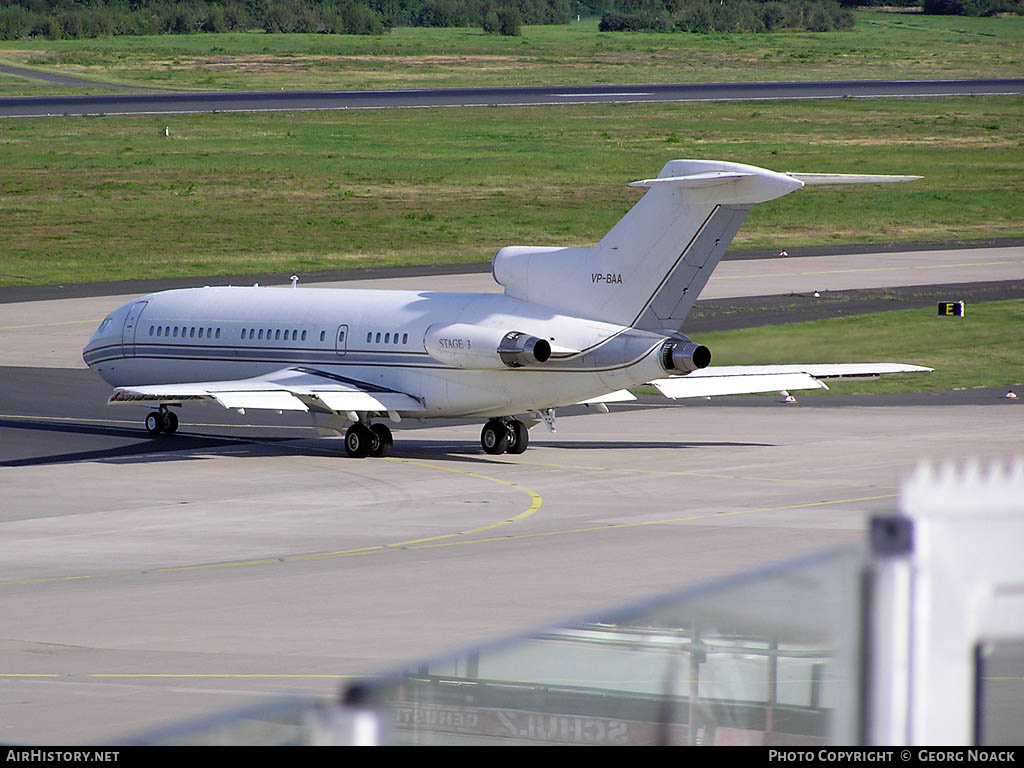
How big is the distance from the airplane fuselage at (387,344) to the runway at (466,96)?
90894 millimetres

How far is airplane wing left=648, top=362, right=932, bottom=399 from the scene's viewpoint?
3862cm

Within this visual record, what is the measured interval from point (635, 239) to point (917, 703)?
31714 millimetres

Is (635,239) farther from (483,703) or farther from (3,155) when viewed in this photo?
(3,155)

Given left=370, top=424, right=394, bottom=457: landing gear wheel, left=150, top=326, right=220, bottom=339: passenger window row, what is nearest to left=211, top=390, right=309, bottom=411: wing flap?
left=370, top=424, right=394, bottom=457: landing gear wheel

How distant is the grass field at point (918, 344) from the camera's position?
158 feet

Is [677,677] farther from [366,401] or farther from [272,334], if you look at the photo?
[272,334]

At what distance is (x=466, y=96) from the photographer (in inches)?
5822

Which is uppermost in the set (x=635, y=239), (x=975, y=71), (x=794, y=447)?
(x=975, y=71)

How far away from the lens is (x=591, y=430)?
4331 cm

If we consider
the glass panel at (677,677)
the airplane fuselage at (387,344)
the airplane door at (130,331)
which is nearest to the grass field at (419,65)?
the airplane door at (130,331)

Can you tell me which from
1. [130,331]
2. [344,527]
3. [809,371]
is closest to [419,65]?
[130,331]

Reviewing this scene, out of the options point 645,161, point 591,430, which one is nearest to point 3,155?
point 645,161

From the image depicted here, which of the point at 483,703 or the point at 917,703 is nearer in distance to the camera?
the point at 917,703

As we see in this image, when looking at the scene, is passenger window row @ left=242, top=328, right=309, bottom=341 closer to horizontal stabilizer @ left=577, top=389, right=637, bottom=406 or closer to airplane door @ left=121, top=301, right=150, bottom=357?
airplane door @ left=121, top=301, right=150, bottom=357
